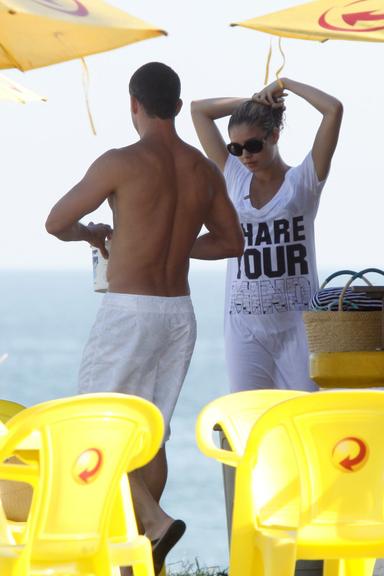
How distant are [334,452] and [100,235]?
5.59 ft

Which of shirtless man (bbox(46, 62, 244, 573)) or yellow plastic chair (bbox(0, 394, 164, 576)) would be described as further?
shirtless man (bbox(46, 62, 244, 573))

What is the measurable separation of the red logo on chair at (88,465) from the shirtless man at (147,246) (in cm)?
122

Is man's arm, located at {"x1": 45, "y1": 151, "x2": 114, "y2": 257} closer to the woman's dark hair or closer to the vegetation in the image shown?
the woman's dark hair

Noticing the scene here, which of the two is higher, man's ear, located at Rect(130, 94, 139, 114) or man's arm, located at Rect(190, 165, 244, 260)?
man's ear, located at Rect(130, 94, 139, 114)

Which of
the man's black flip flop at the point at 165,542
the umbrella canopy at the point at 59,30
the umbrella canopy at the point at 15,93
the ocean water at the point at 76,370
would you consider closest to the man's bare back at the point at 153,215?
the umbrella canopy at the point at 59,30

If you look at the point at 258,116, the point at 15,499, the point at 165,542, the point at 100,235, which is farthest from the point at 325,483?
the point at 258,116

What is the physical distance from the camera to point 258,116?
18.8 ft

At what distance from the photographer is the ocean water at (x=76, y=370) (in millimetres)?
34375

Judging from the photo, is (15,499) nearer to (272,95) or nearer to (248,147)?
(248,147)

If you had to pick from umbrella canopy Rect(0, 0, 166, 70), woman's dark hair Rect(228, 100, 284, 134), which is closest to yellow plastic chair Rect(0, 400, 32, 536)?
umbrella canopy Rect(0, 0, 166, 70)

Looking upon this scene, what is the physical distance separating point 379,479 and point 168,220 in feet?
5.24

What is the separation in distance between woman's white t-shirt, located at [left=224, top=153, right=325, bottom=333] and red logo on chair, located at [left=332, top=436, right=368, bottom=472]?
204 cm

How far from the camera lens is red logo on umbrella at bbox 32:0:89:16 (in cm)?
486

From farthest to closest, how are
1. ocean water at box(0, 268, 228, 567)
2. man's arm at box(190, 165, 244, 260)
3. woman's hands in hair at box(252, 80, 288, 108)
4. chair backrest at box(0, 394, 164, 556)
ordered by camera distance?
1. ocean water at box(0, 268, 228, 567)
2. woman's hands in hair at box(252, 80, 288, 108)
3. man's arm at box(190, 165, 244, 260)
4. chair backrest at box(0, 394, 164, 556)
